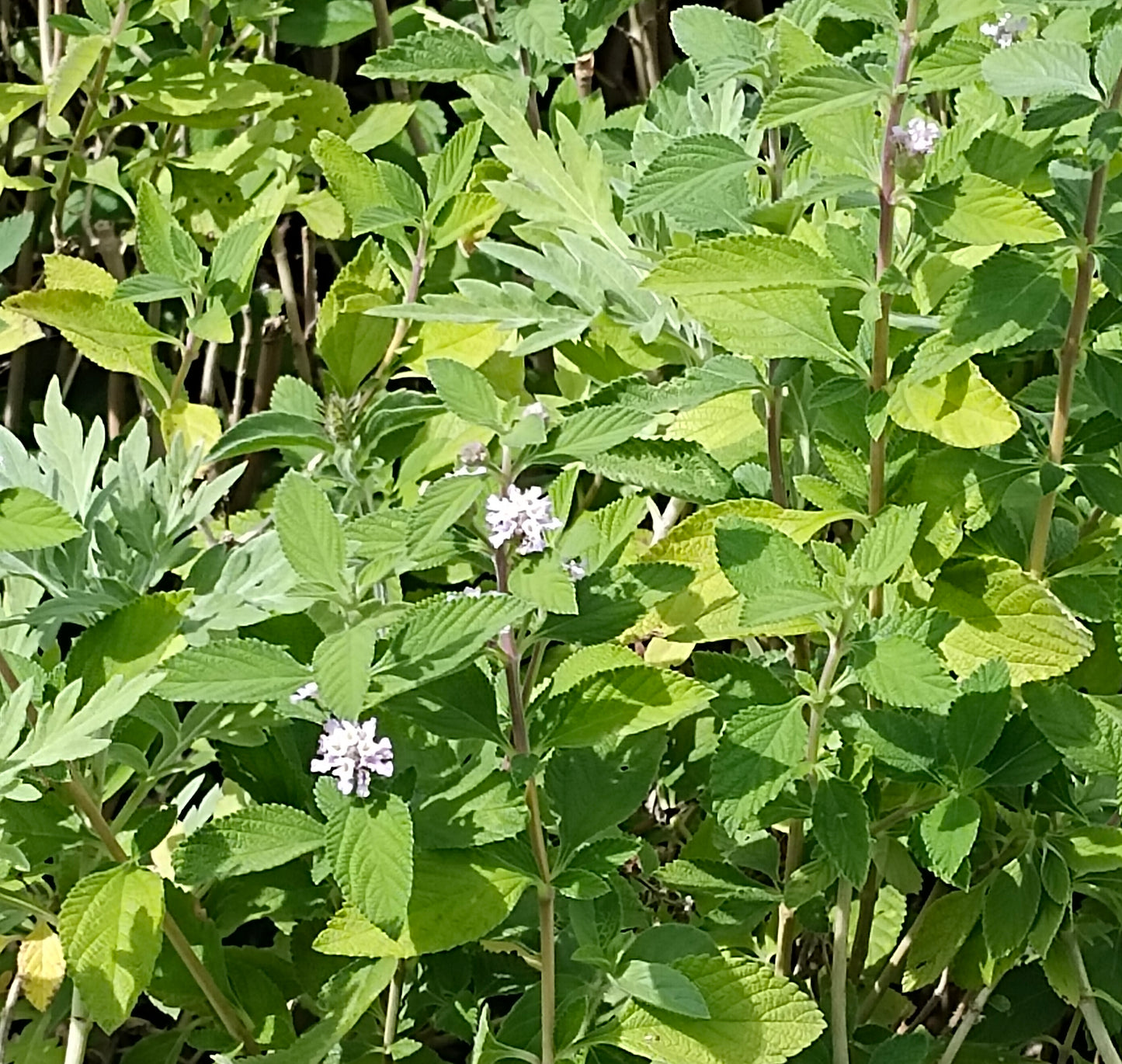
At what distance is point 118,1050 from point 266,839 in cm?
40

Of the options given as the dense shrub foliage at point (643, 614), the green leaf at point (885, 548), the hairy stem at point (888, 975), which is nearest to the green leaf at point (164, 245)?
the dense shrub foliage at point (643, 614)

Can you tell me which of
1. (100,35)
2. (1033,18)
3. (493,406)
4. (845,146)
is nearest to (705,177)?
(845,146)

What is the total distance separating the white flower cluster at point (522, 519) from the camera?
517 mm

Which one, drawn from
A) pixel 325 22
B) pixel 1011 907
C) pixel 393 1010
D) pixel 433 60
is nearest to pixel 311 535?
pixel 393 1010

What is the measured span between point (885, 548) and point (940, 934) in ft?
0.80

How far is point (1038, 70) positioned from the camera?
59cm

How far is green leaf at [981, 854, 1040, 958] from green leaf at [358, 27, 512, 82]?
60 cm

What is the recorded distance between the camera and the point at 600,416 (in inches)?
22.1

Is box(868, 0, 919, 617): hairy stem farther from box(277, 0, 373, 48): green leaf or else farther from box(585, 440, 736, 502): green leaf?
box(277, 0, 373, 48): green leaf

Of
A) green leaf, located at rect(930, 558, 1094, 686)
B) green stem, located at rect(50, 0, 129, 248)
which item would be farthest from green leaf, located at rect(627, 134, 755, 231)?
green stem, located at rect(50, 0, 129, 248)

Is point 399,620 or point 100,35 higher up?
point 100,35

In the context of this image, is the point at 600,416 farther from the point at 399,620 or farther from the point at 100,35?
the point at 100,35

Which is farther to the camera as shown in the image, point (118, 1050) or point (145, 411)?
point (145, 411)

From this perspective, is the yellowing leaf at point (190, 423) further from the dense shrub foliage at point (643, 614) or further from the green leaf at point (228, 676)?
the green leaf at point (228, 676)
